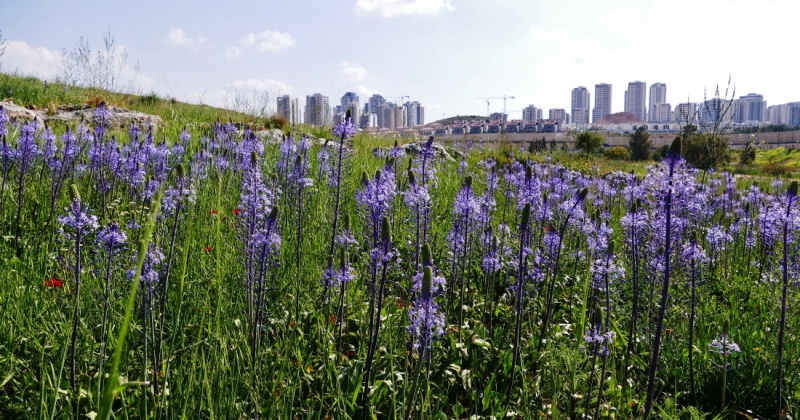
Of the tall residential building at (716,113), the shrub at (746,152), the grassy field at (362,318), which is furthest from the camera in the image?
→ the shrub at (746,152)

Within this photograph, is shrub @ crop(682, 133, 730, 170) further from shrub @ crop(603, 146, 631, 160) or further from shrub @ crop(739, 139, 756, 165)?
shrub @ crop(603, 146, 631, 160)

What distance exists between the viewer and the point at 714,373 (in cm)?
368

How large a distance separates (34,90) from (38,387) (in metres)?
16.2

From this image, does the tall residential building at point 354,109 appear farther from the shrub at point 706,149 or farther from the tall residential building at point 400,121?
the tall residential building at point 400,121

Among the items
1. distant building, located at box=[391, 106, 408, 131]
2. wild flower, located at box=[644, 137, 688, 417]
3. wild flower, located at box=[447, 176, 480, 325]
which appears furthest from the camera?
distant building, located at box=[391, 106, 408, 131]

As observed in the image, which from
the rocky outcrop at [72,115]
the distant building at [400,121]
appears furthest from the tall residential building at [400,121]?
the rocky outcrop at [72,115]

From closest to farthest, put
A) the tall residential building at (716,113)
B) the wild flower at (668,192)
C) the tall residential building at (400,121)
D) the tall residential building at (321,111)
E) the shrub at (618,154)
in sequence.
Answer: the wild flower at (668,192) < the tall residential building at (716,113) < the tall residential building at (321,111) < the tall residential building at (400,121) < the shrub at (618,154)

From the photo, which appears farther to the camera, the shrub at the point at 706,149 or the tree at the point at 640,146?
the tree at the point at 640,146

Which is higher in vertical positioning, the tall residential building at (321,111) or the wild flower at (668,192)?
the tall residential building at (321,111)

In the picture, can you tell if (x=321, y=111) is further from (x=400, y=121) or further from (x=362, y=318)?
(x=400, y=121)

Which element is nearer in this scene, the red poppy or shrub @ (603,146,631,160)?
the red poppy

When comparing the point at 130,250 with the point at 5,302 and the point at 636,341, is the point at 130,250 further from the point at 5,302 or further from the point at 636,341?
the point at 636,341

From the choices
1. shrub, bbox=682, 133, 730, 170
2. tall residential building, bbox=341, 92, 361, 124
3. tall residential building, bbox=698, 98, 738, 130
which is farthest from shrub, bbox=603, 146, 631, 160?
tall residential building, bbox=698, 98, 738, 130

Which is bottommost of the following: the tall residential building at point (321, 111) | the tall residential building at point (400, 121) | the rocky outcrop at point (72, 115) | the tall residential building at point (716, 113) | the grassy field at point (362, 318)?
the grassy field at point (362, 318)
